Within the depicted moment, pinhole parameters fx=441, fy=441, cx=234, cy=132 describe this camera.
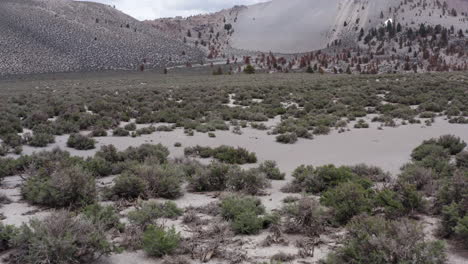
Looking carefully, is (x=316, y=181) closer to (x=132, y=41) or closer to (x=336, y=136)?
(x=336, y=136)

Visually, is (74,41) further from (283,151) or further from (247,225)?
(247,225)

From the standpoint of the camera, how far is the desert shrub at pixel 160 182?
8789mm

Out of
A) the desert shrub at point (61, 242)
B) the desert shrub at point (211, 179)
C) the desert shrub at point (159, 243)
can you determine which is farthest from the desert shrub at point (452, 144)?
the desert shrub at point (61, 242)

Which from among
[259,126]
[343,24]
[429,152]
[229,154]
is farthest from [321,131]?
[343,24]

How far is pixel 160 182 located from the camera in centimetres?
882

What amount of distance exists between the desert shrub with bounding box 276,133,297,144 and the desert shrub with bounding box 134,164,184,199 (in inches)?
276

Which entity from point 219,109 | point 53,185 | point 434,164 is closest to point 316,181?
point 434,164

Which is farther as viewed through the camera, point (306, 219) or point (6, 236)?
point (306, 219)

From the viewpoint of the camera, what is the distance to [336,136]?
1677cm

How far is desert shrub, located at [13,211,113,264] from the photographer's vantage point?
5.41 metres

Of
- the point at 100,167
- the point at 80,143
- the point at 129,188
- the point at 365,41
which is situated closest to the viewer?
the point at 129,188

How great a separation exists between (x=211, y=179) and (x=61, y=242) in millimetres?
4520

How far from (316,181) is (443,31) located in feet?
459

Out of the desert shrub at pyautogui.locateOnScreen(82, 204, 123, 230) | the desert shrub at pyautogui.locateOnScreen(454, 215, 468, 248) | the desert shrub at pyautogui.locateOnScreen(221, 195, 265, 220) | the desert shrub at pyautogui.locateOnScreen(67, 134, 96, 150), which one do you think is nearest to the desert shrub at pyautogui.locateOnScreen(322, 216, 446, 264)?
the desert shrub at pyautogui.locateOnScreen(454, 215, 468, 248)
